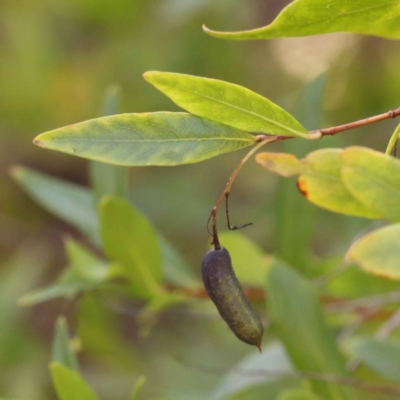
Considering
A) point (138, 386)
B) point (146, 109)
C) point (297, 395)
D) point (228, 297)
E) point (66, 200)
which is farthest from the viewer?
point (146, 109)

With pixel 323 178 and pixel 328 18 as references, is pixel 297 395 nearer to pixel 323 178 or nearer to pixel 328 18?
pixel 323 178

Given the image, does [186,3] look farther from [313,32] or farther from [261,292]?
[313,32]

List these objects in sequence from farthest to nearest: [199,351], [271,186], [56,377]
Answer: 1. [271,186]
2. [199,351]
3. [56,377]

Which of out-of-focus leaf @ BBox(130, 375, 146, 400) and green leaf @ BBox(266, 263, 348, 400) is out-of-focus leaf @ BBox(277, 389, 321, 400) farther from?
out-of-focus leaf @ BBox(130, 375, 146, 400)

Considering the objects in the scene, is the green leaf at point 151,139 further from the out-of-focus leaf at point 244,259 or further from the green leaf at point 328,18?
the out-of-focus leaf at point 244,259

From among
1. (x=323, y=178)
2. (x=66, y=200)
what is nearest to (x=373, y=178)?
(x=323, y=178)

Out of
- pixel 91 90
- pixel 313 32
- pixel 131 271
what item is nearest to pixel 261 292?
pixel 131 271
